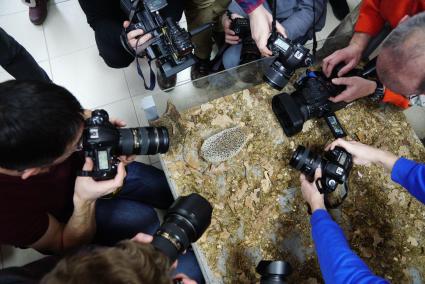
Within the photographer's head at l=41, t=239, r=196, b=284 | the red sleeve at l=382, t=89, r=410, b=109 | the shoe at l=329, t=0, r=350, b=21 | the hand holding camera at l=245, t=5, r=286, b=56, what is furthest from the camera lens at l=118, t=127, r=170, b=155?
the shoe at l=329, t=0, r=350, b=21

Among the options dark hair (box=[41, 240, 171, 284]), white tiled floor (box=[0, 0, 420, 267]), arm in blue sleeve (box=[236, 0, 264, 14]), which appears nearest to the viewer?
dark hair (box=[41, 240, 171, 284])

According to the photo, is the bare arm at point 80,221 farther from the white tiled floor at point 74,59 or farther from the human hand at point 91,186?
the white tiled floor at point 74,59

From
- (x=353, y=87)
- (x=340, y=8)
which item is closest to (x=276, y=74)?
(x=353, y=87)

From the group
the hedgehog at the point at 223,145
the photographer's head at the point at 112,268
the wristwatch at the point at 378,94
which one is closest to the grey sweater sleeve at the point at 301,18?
the wristwatch at the point at 378,94

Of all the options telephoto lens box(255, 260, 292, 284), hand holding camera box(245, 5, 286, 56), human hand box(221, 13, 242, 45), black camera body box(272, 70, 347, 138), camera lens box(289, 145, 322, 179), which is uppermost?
hand holding camera box(245, 5, 286, 56)

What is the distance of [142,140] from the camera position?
1128 mm

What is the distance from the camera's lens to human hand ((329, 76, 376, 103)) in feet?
4.30

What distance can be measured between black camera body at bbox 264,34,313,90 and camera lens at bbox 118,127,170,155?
0.49m

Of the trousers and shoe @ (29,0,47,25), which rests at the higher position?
shoe @ (29,0,47,25)

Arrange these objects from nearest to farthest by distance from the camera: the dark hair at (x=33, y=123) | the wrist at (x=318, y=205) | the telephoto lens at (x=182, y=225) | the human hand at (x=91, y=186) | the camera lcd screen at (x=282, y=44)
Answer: the dark hair at (x=33, y=123)
the telephoto lens at (x=182, y=225)
the human hand at (x=91, y=186)
the wrist at (x=318, y=205)
the camera lcd screen at (x=282, y=44)

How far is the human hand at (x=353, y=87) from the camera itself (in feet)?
4.30

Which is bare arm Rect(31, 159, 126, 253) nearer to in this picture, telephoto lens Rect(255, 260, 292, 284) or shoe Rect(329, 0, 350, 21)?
telephoto lens Rect(255, 260, 292, 284)

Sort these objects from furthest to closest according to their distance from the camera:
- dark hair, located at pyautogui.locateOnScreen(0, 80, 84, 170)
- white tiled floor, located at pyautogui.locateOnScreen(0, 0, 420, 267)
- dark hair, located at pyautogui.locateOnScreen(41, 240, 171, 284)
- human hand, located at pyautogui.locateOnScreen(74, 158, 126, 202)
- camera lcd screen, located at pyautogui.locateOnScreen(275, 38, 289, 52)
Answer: white tiled floor, located at pyautogui.locateOnScreen(0, 0, 420, 267) < camera lcd screen, located at pyautogui.locateOnScreen(275, 38, 289, 52) < human hand, located at pyautogui.locateOnScreen(74, 158, 126, 202) < dark hair, located at pyautogui.locateOnScreen(0, 80, 84, 170) < dark hair, located at pyautogui.locateOnScreen(41, 240, 171, 284)

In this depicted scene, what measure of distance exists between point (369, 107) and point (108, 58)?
Result: 46.7 inches
